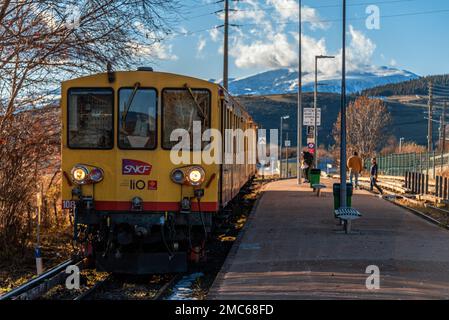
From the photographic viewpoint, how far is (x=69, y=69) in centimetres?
1352

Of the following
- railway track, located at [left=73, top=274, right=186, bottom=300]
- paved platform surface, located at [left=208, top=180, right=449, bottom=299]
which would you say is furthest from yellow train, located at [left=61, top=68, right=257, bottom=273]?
paved platform surface, located at [left=208, top=180, right=449, bottom=299]

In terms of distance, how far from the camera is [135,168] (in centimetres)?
1068

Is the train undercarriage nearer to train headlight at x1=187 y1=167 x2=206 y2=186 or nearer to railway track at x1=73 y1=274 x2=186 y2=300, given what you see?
railway track at x1=73 y1=274 x2=186 y2=300

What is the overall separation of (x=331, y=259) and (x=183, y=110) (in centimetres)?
343

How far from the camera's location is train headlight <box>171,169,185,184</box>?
10.6 meters

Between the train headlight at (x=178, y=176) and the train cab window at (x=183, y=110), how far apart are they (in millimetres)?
396

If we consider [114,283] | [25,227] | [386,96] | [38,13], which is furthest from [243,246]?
[386,96]

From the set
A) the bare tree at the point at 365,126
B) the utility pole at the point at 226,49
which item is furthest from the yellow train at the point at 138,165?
the bare tree at the point at 365,126

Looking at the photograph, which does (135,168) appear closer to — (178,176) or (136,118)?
(178,176)

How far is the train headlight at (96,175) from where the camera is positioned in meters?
10.6

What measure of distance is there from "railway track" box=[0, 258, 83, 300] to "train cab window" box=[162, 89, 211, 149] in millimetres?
2556

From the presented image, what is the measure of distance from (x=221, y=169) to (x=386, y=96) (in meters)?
151

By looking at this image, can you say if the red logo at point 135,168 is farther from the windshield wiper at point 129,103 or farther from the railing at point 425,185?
the railing at point 425,185
